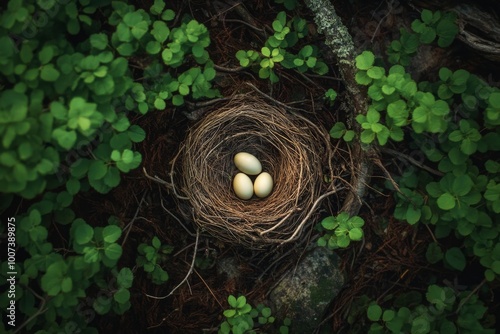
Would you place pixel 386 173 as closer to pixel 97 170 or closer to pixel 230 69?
pixel 230 69

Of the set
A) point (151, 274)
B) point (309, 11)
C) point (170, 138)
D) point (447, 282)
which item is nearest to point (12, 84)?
point (170, 138)

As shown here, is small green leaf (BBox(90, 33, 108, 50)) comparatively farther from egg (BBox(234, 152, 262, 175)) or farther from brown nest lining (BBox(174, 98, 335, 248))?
egg (BBox(234, 152, 262, 175))

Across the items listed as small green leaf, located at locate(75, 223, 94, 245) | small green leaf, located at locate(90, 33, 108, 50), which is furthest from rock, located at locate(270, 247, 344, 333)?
small green leaf, located at locate(90, 33, 108, 50)

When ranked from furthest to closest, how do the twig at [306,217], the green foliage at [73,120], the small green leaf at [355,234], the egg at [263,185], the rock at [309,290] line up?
the egg at [263,185], the rock at [309,290], the twig at [306,217], the small green leaf at [355,234], the green foliage at [73,120]

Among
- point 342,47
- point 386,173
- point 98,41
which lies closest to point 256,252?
point 386,173

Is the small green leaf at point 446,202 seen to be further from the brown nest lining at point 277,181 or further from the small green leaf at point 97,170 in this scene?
the small green leaf at point 97,170

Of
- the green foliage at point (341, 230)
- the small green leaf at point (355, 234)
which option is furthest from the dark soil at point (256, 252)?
the small green leaf at point (355, 234)
